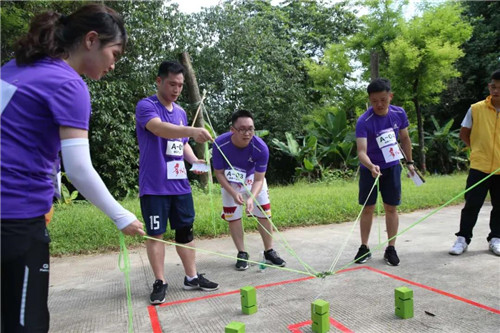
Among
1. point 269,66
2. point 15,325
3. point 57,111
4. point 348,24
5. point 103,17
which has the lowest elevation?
point 15,325


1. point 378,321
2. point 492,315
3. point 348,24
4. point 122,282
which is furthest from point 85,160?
point 348,24

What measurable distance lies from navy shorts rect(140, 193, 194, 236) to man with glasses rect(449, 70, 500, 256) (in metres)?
2.87

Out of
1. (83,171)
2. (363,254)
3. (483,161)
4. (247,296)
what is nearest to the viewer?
(83,171)

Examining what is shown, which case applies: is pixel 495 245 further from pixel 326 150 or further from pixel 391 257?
pixel 326 150

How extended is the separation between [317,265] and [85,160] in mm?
3003

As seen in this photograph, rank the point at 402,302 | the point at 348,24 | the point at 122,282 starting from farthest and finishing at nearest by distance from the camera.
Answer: the point at 348,24
the point at 122,282
the point at 402,302

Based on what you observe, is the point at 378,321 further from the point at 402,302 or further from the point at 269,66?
the point at 269,66

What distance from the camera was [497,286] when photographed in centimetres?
317

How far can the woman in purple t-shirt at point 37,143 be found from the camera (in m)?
1.38

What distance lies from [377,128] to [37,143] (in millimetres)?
3290

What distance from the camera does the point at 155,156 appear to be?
318 cm

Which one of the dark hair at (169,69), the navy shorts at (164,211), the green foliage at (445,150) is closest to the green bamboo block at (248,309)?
the navy shorts at (164,211)

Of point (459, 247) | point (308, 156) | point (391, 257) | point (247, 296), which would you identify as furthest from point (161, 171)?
point (308, 156)

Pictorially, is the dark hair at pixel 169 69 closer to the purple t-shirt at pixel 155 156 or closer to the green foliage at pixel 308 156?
the purple t-shirt at pixel 155 156
